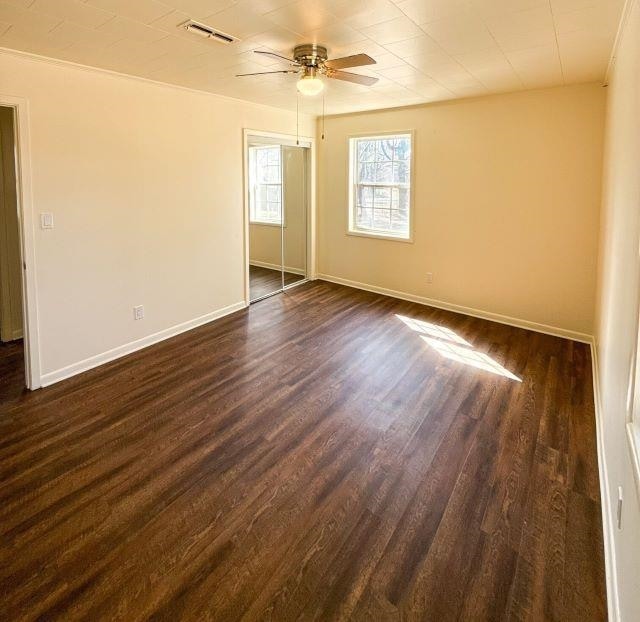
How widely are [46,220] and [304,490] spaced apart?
2869 mm

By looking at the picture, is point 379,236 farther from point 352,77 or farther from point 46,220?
point 46,220

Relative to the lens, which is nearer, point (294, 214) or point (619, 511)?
point (619, 511)

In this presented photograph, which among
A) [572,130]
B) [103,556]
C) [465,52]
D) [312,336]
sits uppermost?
[465,52]

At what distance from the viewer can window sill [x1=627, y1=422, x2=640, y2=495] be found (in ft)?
4.31

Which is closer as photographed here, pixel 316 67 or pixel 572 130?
pixel 316 67

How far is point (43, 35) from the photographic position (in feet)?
9.04

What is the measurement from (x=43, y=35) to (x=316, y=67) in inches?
69.9

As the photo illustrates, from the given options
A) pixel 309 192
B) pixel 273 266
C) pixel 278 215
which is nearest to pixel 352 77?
pixel 309 192

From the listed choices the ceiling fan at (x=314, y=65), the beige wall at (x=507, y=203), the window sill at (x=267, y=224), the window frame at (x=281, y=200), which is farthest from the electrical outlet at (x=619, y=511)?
the window sill at (x=267, y=224)

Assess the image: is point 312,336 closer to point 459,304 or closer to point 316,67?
point 459,304

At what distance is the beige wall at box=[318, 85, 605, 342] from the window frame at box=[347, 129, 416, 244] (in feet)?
0.24

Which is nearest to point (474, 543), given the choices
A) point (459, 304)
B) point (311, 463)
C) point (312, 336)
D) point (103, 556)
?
point (311, 463)

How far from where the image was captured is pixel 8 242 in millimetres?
4395

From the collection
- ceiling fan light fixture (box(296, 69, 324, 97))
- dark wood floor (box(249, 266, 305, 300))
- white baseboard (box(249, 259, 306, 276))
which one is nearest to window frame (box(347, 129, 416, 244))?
white baseboard (box(249, 259, 306, 276))
